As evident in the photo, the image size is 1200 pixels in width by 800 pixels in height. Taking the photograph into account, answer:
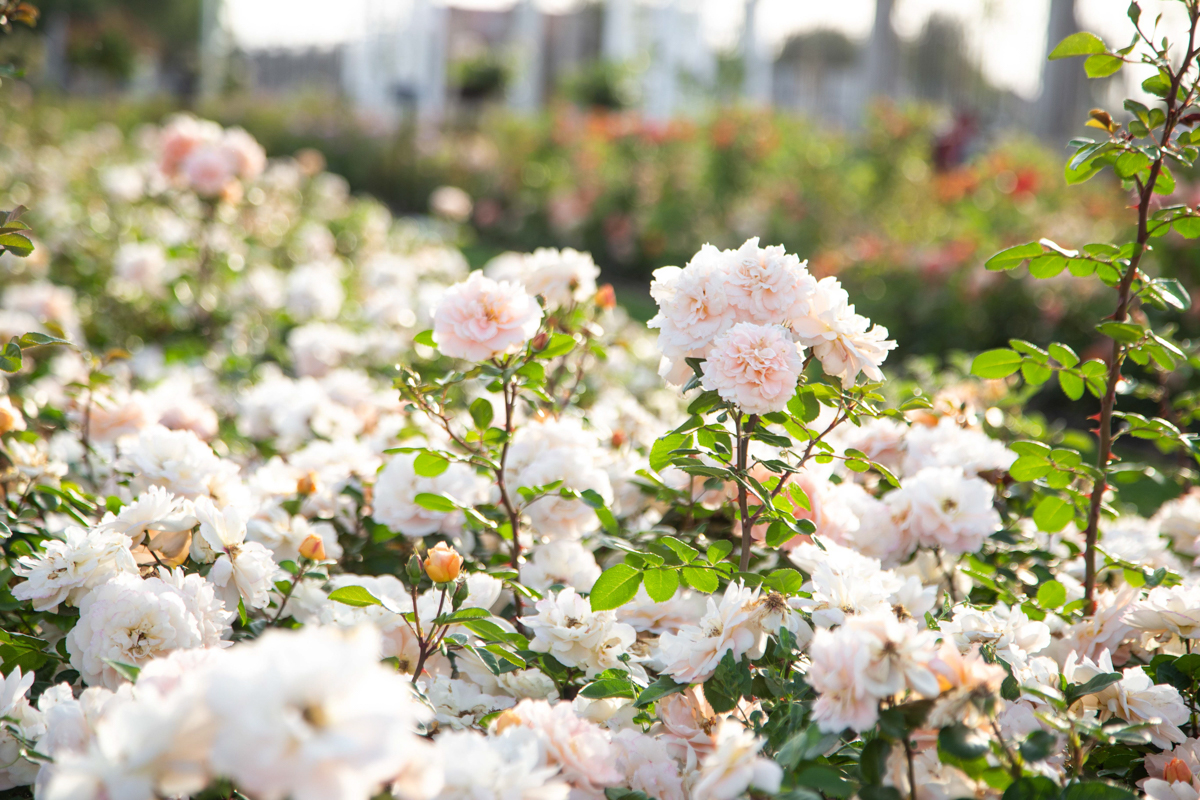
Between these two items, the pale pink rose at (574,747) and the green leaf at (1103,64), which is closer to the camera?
the pale pink rose at (574,747)

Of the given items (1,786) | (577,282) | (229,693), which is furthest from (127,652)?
(577,282)

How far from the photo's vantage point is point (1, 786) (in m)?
0.80

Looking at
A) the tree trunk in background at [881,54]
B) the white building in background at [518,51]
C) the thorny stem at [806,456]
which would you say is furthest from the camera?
the white building in background at [518,51]

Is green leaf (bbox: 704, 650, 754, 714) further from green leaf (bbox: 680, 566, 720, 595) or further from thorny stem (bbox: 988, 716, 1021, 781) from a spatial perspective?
thorny stem (bbox: 988, 716, 1021, 781)

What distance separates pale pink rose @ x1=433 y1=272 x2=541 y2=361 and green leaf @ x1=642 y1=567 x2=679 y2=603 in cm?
29

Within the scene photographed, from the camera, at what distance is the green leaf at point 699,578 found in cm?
85

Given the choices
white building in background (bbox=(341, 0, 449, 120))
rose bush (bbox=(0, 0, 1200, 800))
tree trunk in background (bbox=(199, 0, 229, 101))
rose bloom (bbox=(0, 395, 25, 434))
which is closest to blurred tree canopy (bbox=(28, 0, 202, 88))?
tree trunk in background (bbox=(199, 0, 229, 101))

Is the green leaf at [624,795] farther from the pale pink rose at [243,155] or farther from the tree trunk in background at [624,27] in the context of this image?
the tree trunk in background at [624,27]

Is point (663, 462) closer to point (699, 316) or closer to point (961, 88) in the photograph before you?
point (699, 316)

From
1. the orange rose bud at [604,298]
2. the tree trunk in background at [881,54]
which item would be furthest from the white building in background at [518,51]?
the orange rose bud at [604,298]

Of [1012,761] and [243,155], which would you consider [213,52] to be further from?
[1012,761]

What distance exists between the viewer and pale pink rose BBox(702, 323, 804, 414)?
31.2 inches

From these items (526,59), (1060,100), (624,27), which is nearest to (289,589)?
(1060,100)

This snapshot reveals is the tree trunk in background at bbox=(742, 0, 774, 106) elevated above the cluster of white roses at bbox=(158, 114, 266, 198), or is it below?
above
